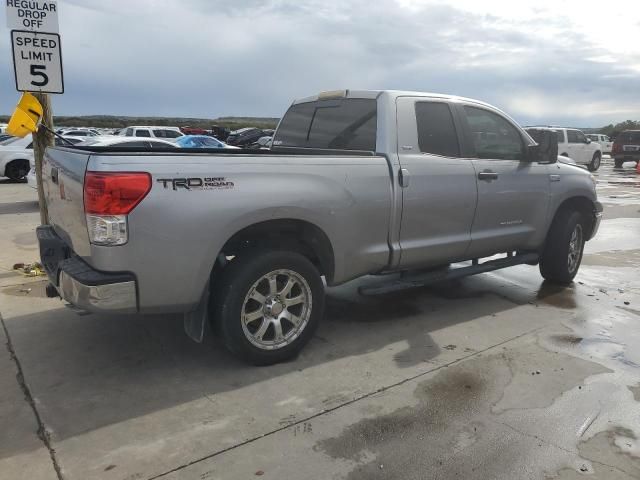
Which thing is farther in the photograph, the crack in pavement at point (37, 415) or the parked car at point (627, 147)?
the parked car at point (627, 147)

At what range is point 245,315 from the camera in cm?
382

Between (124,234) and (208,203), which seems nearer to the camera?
(124,234)

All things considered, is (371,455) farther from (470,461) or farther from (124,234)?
(124,234)

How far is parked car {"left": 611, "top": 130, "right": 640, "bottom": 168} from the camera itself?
27.9 meters

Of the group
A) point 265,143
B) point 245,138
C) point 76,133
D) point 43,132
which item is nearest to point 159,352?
point 43,132

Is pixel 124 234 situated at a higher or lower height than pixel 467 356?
higher

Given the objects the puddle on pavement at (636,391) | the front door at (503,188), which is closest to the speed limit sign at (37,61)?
the front door at (503,188)

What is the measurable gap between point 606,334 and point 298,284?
2.81 metres

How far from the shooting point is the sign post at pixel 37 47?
221 inches

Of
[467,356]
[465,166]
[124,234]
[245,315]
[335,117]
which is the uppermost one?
[335,117]

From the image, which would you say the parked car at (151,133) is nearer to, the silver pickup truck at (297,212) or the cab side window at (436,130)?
the silver pickup truck at (297,212)

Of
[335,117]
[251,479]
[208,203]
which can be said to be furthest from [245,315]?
[335,117]

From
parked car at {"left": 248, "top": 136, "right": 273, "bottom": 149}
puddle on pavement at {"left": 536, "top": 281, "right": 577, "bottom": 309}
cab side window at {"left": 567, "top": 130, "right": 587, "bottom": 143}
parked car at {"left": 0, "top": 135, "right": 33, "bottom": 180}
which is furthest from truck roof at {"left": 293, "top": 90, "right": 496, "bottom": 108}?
cab side window at {"left": 567, "top": 130, "right": 587, "bottom": 143}

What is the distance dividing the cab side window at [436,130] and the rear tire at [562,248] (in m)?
1.83
